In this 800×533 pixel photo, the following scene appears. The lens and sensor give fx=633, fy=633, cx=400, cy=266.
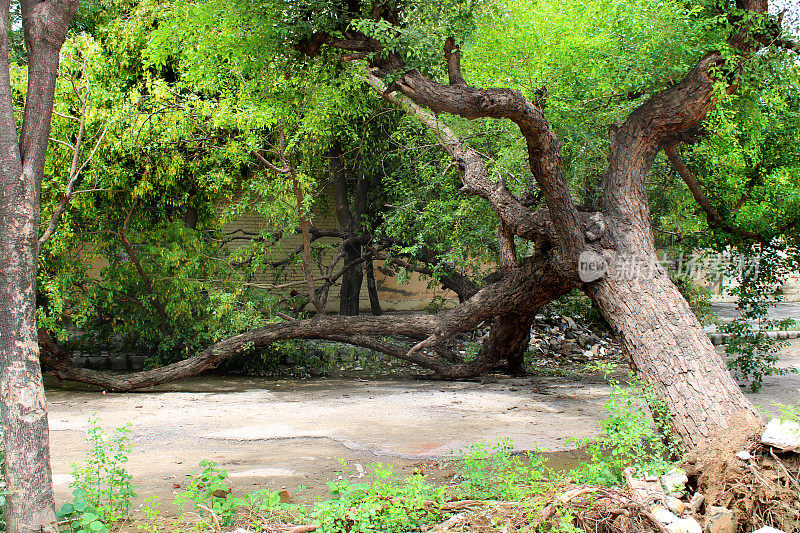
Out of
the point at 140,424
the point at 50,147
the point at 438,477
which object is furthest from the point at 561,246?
→ the point at 50,147

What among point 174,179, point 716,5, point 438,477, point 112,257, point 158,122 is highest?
point 716,5

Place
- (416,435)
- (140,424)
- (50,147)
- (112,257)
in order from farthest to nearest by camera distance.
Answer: (112,257)
(50,147)
(140,424)
(416,435)

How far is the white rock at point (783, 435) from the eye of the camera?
3.79m

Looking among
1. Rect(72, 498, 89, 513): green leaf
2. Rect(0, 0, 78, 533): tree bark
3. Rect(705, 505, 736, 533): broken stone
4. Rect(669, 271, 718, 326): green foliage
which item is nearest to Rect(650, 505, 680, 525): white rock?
Rect(705, 505, 736, 533): broken stone

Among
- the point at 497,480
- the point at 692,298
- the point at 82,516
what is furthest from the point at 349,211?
the point at 82,516

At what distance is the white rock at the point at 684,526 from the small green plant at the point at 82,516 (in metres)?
3.00

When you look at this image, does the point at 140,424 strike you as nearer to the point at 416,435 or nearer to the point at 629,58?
the point at 416,435

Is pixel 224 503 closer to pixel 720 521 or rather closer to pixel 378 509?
pixel 378 509

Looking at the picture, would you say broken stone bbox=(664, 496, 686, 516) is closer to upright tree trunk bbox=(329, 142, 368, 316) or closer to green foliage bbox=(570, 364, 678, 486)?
green foliage bbox=(570, 364, 678, 486)

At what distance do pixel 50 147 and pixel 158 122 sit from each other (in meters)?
1.25

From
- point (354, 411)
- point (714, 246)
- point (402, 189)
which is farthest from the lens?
point (402, 189)

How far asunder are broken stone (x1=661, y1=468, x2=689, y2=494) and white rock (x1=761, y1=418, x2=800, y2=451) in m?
0.54

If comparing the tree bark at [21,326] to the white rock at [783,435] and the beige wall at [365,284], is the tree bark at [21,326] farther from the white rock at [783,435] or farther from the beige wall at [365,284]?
the beige wall at [365,284]

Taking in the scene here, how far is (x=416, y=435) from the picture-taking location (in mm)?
5703
